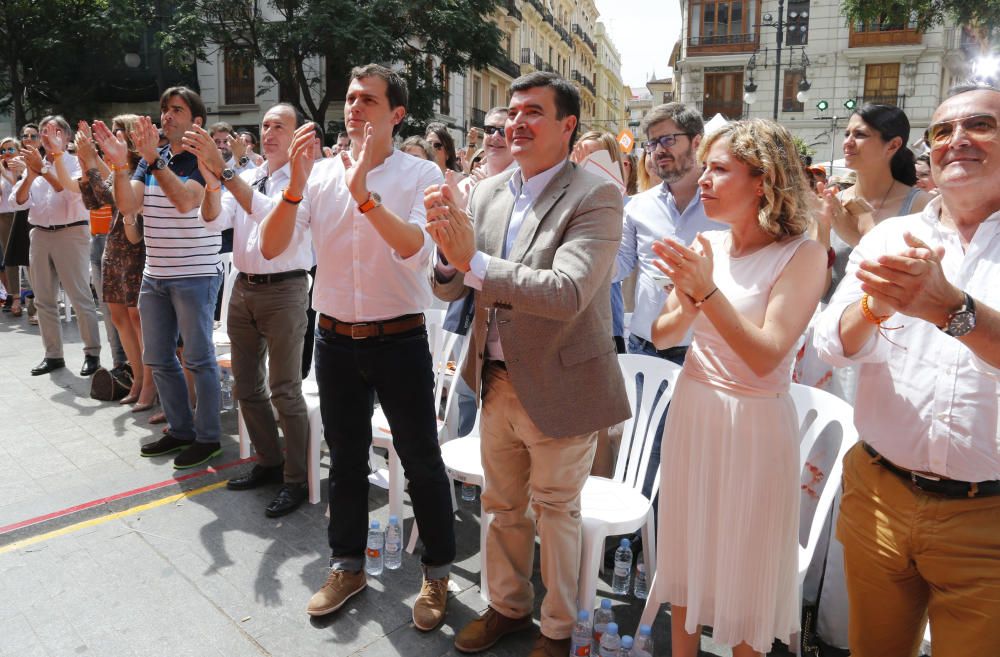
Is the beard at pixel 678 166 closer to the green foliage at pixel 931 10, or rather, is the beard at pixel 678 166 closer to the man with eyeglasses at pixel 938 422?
the man with eyeglasses at pixel 938 422

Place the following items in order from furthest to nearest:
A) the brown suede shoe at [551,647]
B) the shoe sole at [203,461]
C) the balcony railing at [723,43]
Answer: the balcony railing at [723,43] → the shoe sole at [203,461] → the brown suede shoe at [551,647]

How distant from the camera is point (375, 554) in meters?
3.30

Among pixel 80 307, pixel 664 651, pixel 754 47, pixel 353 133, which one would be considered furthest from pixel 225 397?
pixel 754 47

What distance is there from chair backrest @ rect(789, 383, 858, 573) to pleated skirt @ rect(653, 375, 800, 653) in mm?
196

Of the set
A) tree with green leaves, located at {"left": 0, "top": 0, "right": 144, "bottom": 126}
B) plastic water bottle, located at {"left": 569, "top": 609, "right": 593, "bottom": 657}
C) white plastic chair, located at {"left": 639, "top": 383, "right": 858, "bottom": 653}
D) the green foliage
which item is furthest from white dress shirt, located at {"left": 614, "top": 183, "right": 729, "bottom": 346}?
tree with green leaves, located at {"left": 0, "top": 0, "right": 144, "bottom": 126}

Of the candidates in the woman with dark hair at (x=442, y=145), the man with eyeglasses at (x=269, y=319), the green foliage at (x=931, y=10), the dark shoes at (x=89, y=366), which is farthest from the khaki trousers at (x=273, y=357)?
the green foliage at (x=931, y=10)

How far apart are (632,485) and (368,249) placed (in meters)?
1.56

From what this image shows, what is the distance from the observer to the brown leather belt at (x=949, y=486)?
1666 mm

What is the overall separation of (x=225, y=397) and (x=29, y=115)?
23.5m

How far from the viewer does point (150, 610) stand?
9.57 ft

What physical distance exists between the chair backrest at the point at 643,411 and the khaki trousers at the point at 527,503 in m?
0.61

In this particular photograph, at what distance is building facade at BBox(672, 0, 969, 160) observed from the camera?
3016 centimetres

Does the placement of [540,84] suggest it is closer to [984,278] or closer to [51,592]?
[984,278]

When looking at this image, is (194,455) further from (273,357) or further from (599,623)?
(599,623)
